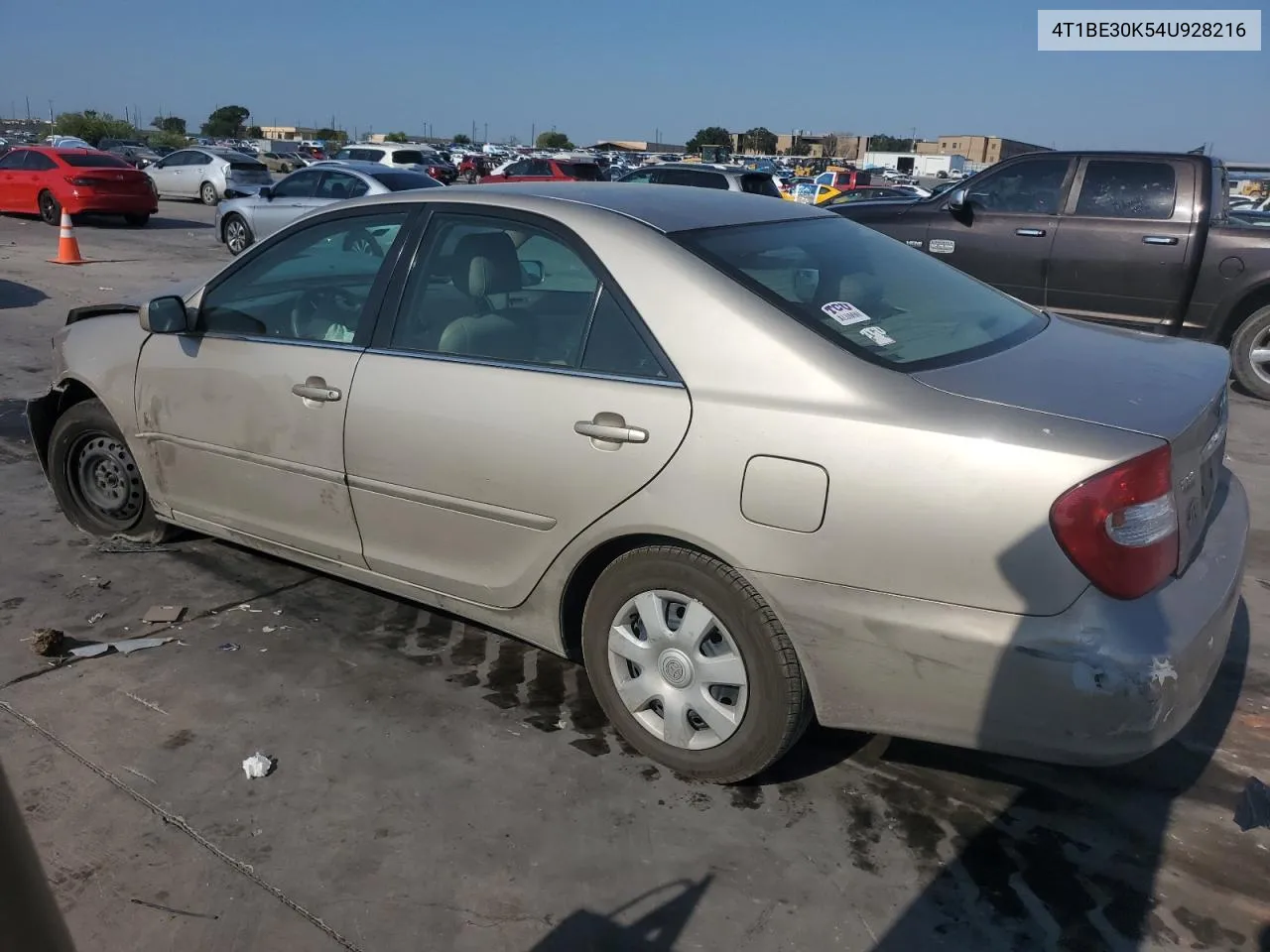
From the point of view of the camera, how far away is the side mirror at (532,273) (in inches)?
128

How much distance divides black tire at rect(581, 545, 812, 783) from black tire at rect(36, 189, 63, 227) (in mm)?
20791

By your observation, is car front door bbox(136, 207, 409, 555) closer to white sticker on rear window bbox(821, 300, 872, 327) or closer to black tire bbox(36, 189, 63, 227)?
white sticker on rear window bbox(821, 300, 872, 327)

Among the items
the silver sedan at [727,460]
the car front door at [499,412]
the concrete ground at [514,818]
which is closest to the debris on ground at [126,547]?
the concrete ground at [514,818]

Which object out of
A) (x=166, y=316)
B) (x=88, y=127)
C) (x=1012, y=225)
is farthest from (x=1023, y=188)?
(x=88, y=127)

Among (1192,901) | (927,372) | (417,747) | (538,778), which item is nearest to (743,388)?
(927,372)

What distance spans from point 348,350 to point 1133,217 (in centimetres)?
688

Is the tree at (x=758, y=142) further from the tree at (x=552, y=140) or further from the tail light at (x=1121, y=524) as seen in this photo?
the tail light at (x=1121, y=524)

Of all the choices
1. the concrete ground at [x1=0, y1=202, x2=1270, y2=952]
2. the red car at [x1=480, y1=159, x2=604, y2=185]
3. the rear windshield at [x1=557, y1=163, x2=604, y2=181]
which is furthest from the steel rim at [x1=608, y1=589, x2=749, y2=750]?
the rear windshield at [x1=557, y1=163, x2=604, y2=181]

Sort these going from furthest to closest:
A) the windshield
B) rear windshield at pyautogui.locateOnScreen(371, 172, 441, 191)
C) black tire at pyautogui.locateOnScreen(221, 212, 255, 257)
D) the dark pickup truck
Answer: the windshield
black tire at pyautogui.locateOnScreen(221, 212, 255, 257)
rear windshield at pyautogui.locateOnScreen(371, 172, 441, 191)
the dark pickup truck

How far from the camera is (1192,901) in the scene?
8.36ft

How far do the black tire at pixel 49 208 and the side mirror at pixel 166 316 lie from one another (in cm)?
1885

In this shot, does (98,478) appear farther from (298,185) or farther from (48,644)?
(298,185)

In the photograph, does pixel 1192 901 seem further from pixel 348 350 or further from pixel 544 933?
pixel 348 350

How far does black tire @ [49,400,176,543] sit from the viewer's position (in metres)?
4.45
